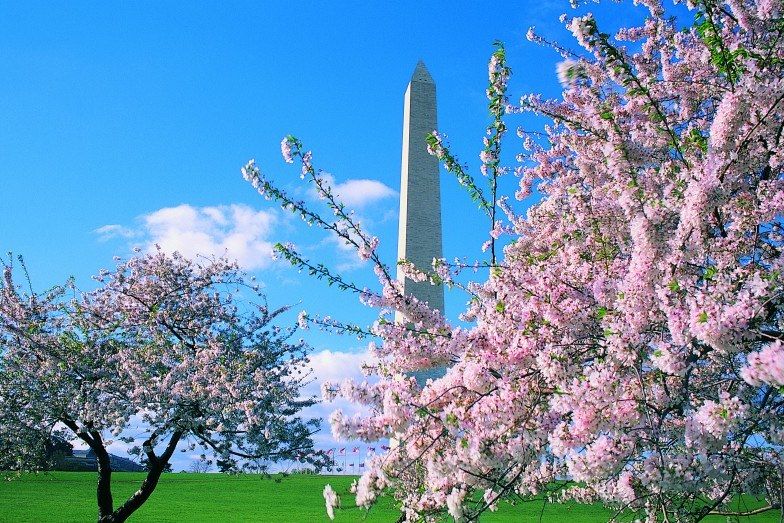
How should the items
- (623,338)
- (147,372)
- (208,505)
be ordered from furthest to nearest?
1. (208,505)
2. (147,372)
3. (623,338)

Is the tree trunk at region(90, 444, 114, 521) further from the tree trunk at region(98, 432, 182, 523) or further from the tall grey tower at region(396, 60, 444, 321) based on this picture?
the tall grey tower at region(396, 60, 444, 321)

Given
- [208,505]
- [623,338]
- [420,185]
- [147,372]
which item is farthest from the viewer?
[208,505]

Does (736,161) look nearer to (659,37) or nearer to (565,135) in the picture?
(565,135)

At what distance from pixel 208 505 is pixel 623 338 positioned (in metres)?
19.5

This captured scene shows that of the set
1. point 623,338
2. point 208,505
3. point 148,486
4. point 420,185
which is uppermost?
point 420,185

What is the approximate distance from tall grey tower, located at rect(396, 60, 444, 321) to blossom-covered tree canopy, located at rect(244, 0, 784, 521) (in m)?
12.5

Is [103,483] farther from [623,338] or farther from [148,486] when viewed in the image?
[623,338]

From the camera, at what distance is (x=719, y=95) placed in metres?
6.26

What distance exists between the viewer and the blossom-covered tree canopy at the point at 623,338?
3.70 m

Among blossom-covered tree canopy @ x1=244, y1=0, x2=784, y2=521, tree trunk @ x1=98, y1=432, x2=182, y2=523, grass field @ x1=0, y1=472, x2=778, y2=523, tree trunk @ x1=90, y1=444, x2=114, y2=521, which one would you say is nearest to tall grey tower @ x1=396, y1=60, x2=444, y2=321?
grass field @ x1=0, y1=472, x2=778, y2=523

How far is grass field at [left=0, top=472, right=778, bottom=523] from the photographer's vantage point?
17141 mm

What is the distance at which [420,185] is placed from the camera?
61.3 feet

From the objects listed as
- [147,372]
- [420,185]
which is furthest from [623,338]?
[420,185]

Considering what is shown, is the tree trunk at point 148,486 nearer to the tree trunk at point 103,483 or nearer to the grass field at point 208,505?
the tree trunk at point 103,483
